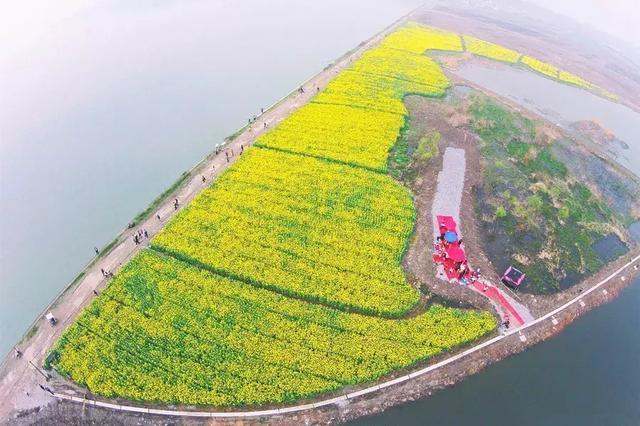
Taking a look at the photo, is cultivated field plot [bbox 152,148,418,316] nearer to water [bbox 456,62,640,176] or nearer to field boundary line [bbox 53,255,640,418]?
field boundary line [bbox 53,255,640,418]

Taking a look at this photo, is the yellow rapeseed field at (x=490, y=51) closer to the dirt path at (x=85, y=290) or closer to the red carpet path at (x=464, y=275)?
the dirt path at (x=85, y=290)

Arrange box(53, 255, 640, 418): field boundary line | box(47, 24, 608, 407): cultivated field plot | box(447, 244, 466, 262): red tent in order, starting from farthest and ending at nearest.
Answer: box(447, 244, 466, 262): red tent → box(47, 24, 608, 407): cultivated field plot → box(53, 255, 640, 418): field boundary line

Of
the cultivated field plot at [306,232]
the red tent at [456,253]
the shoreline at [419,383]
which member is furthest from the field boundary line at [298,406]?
the red tent at [456,253]

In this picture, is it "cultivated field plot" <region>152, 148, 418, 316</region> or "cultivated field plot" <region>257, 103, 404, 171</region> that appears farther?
"cultivated field plot" <region>257, 103, 404, 171</region>

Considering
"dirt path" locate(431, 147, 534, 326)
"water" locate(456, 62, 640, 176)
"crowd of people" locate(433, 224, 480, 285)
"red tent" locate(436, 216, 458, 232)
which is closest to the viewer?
"dirt path" locate(431, 147, 534, 326)

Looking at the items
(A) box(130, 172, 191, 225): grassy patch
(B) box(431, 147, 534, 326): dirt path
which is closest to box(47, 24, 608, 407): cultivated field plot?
(B) box(431, 147, 534, 326): dirt path

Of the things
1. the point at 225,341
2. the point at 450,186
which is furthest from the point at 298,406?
the point at 450,186

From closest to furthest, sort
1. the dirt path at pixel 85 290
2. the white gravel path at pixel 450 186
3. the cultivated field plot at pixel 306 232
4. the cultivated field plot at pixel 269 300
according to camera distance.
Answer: the dirt path at pixel 85 290 → the cultivated field plot at pixel 269 300 → the cultivated field plot at pixel 306 232 → the white gravel path at pixel 450 186

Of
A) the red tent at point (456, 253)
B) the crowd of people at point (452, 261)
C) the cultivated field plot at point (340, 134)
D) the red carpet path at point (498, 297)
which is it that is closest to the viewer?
the red carpet path at point (498, 297)
